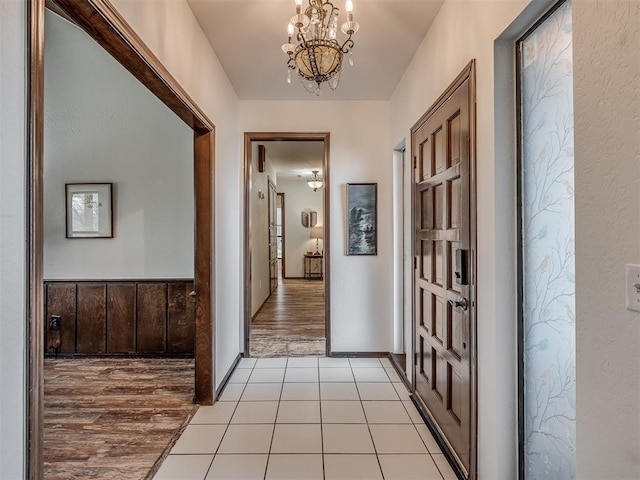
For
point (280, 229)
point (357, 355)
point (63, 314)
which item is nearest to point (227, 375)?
point (357, 355)

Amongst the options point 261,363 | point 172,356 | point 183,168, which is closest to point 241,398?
point 261,363

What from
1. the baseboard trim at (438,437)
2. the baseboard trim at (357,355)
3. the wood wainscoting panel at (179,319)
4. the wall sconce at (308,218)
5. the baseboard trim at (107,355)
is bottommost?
the baseboard trim at (438,437)

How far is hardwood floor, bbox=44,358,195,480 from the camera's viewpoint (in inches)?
80.2

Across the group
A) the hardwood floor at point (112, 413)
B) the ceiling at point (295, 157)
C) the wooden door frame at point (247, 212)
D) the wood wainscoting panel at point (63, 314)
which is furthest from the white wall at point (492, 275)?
the wood wainscoting panel at point (63, 314)

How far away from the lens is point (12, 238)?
3.07ft

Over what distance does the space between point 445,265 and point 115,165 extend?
132 inches

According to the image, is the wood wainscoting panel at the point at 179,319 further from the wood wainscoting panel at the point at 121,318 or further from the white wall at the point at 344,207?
the white wall at the point at 344,207

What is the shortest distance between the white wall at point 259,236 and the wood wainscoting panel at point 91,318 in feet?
6.37

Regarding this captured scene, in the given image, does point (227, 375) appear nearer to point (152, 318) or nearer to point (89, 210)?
point (152, 318)

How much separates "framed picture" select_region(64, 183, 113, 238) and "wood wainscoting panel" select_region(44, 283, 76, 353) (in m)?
0.55

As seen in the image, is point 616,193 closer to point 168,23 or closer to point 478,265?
point 478,265

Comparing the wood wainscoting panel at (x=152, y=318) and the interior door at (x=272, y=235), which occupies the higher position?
the interior door at (x=272, y=235)

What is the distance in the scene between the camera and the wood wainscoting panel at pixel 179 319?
3721 millimetres

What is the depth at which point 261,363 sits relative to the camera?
11.9 feet
